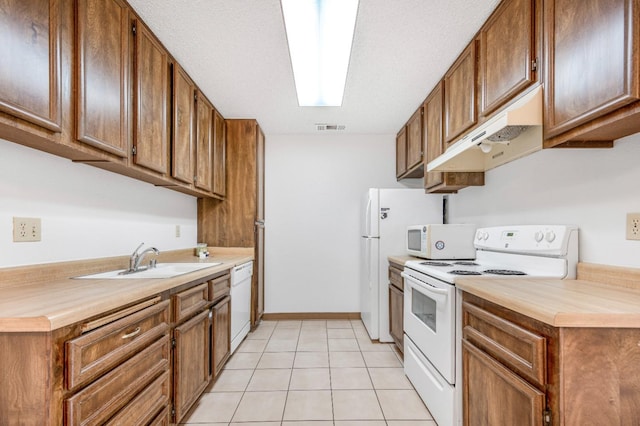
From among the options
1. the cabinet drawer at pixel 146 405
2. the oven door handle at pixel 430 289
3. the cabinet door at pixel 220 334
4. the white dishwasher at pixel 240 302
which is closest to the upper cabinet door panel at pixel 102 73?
the cabinet drawer at pixel 146 405

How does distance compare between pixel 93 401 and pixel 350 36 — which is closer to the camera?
pixel 93 401

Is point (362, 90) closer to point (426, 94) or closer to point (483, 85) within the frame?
point (426, 94)

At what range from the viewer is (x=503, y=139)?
6.10 ft

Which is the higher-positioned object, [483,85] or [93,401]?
[483,85]

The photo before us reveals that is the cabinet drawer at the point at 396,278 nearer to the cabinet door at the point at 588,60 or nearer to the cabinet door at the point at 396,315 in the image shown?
the cabinet door at the point at 396,315

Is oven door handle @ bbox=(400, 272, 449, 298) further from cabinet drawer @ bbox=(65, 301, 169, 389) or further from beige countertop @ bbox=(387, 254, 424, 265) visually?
cabinet drawer @ bbox=(65, 301, 169, 389)

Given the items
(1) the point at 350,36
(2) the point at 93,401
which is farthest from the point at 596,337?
(1) the point at 350,36

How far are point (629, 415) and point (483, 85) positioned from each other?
65.3 inches

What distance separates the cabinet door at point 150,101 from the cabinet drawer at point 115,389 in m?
1.05

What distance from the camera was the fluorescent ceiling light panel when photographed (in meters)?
1.72

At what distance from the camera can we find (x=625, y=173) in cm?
138

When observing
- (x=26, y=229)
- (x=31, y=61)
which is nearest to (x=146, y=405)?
(x=26, y=229)

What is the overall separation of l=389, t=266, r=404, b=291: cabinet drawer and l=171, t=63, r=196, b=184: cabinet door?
194cm

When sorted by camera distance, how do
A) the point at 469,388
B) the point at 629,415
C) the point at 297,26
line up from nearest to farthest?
the point at 629,415 < the point at 469,388 < the point at 297,26
